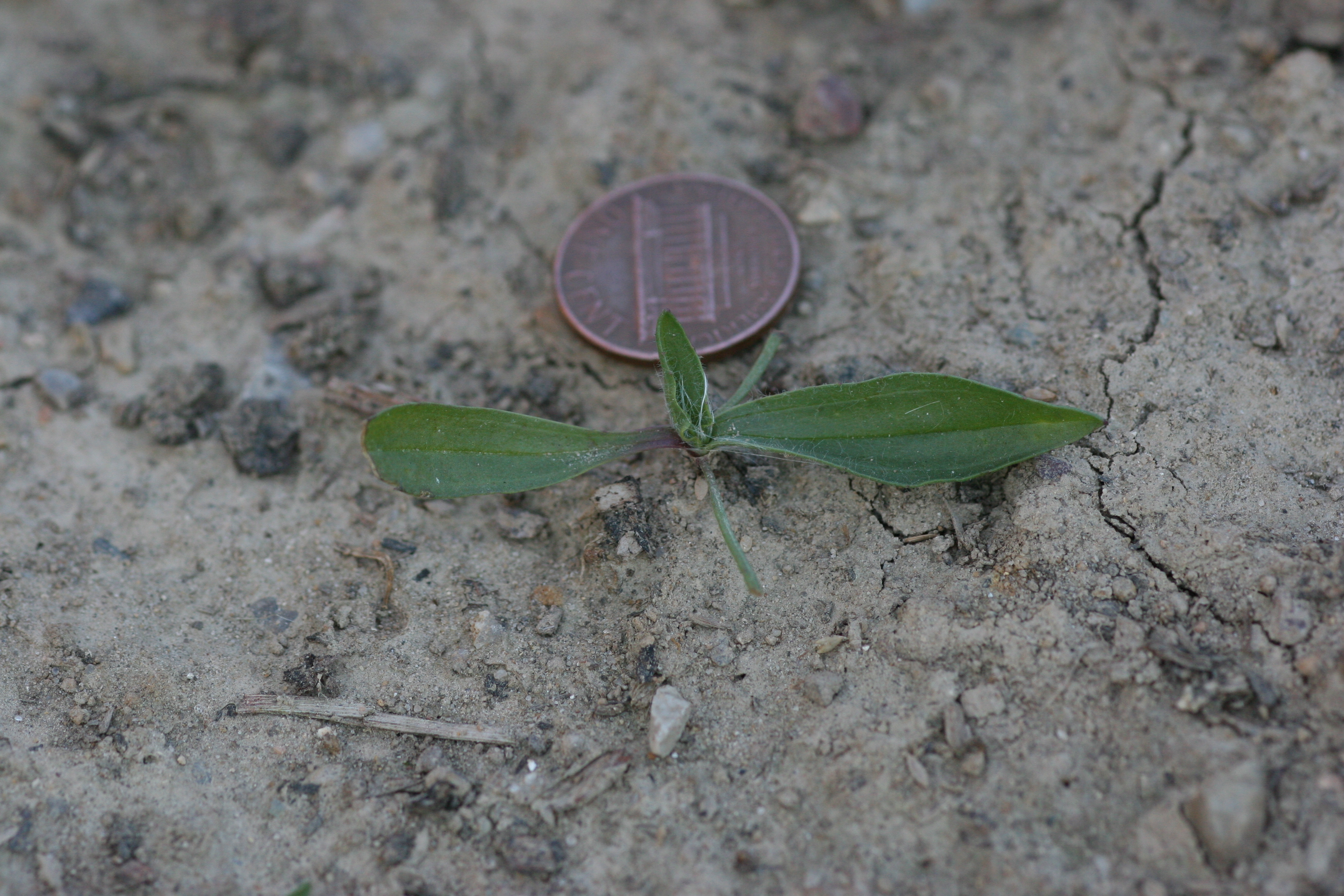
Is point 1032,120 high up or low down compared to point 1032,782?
up

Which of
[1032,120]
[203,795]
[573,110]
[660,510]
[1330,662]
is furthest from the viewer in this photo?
[573,110]

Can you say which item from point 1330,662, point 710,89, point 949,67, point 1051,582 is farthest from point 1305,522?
point 710,89

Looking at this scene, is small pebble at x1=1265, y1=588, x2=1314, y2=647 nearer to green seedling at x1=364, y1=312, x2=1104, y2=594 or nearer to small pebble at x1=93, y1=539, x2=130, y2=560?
green seedling at x1=364, y1=312, x2=1104, y2=594

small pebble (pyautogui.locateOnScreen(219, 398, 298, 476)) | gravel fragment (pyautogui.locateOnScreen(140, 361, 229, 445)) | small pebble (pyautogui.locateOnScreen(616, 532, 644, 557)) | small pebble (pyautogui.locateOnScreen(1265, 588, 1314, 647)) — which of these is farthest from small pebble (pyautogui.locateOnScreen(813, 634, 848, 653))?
gravel fragment (pyautogui.locateOnScreen(140, 361, 229, 445))

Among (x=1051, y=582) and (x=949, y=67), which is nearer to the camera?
(x=1051, y=582)

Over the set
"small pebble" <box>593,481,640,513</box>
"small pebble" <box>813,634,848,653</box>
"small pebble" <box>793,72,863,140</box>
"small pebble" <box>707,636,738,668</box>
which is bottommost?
"small pebble" <box>707,636,738,668</box>

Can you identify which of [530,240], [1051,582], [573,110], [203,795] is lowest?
[203,795]

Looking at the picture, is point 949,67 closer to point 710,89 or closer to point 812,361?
point 710,89
